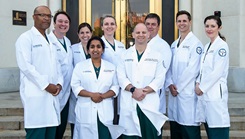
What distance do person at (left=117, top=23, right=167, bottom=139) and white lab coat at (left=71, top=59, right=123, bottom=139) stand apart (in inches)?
6.9

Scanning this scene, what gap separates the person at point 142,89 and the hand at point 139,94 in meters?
0.02

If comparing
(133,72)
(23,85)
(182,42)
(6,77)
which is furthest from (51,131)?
(6,77)

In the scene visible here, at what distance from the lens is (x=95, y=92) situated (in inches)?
180

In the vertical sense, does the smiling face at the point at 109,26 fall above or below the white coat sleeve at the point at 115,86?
above

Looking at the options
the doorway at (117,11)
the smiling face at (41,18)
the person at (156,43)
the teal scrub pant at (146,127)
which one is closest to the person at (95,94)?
the teal scrub pant at (146,127)

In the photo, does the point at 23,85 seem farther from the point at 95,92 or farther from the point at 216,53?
the point at 216,53

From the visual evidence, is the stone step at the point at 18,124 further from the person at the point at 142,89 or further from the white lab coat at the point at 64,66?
the person at the point at 142,89

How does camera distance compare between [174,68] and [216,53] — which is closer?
[216,53]

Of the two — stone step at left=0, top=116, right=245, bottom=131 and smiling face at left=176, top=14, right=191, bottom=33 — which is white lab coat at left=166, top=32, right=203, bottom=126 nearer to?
smiling face at left=176, top=14, right=191, bottom=33

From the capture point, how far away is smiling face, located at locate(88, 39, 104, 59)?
4625 millimetres

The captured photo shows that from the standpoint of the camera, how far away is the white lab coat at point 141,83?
454 cm

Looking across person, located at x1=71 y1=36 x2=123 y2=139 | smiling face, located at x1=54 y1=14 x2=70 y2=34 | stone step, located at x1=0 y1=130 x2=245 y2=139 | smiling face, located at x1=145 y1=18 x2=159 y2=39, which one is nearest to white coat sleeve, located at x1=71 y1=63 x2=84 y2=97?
person, located at x1=71 y1=36 x2=123 y2=139

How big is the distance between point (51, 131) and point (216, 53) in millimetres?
2292

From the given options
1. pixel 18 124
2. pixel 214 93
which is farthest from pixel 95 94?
pixel 18 124
